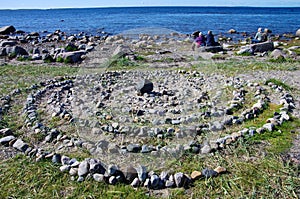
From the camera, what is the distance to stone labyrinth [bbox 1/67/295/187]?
4871 millimetres

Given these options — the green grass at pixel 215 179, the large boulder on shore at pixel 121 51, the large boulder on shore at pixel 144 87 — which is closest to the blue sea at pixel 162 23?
the large boulder on shore at pixel 121 51

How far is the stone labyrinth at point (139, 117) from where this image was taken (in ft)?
16.0

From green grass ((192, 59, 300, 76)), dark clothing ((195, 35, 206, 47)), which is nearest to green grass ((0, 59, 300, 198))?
green grass ((192, 59, 300, 76))

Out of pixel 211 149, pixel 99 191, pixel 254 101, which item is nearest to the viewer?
pixel 99 191

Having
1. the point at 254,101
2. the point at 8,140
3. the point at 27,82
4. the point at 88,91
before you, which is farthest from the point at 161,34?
the point at 8,140

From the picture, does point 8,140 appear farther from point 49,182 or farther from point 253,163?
point 253,163

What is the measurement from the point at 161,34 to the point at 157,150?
5.28 metres

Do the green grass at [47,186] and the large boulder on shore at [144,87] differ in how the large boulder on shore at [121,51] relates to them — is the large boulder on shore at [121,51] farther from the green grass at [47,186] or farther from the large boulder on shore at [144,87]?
the green grass at [47,186]

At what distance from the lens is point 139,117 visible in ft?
22.2

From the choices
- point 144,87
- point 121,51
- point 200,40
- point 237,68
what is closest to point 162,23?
point 200,40

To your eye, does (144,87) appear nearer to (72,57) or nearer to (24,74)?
(24,74)

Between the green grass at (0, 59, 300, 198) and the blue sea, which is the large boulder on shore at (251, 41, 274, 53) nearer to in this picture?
the blue sea

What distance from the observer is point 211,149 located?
486 centimetres

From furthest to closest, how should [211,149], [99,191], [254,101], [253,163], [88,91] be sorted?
[88,91] → [254,101] → [211,149] → [253,163] → [99,191]
